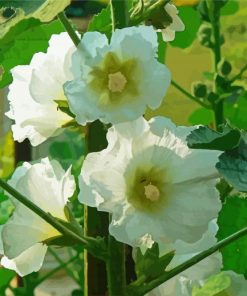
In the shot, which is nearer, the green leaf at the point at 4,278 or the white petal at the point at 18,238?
the white petal at the point at 18,238

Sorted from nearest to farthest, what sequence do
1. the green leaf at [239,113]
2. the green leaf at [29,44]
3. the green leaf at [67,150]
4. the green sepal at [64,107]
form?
the green sepal at [64,107] → the green leaf at [29,44] → the green leaf at [239,113] → the green leaf at [67,150]

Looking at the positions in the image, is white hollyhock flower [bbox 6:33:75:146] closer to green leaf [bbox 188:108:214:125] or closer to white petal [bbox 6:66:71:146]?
white petal [bbox 6:66:71:146]

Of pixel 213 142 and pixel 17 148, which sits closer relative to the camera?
pixel 213 142

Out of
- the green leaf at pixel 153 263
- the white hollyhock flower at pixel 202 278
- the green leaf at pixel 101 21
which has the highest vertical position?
the green leaf at pixel 101 21

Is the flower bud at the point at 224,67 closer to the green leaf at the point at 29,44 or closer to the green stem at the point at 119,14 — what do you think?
the green leaf at the point at 29,44

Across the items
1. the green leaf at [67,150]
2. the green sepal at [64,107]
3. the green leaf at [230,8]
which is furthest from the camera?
the green leaf at [67,150]

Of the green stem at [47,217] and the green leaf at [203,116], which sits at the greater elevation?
the green stem at [47,217]

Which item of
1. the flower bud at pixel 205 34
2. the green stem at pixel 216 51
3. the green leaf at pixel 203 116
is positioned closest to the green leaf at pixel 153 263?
the green stem at pixel 216 51

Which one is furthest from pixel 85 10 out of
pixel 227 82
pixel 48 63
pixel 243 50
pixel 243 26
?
pixel 48 63

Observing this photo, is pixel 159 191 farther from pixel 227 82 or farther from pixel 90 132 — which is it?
pixel 227 82
